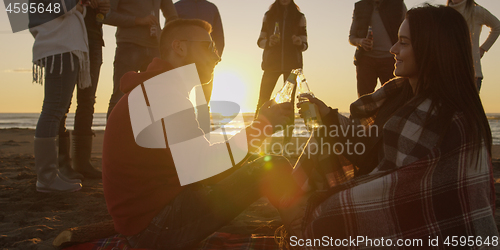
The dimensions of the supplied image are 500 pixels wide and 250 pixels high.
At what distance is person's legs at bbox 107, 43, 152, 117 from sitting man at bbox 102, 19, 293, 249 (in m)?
2.03

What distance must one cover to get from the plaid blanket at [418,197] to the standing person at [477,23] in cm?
285

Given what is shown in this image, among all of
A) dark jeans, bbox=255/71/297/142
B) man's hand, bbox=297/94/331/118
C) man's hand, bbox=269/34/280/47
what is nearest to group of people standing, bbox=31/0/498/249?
man's hand, bbox=297/94/331/118

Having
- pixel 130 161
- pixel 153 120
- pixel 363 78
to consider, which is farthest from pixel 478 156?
pixel 363 78

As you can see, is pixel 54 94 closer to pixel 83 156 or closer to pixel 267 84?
pixel 83 156

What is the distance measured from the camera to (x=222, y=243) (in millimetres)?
2426

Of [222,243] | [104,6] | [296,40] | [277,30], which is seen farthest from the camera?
[277,30]

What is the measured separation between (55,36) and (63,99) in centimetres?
62

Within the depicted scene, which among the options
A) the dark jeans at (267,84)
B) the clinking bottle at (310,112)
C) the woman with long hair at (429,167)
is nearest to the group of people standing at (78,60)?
the dark jeans at (267,84)

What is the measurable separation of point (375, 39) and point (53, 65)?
3.90 metres

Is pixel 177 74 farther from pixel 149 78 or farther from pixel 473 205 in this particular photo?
pixel 473 205

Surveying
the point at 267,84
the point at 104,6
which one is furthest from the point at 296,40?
the point at 104,6

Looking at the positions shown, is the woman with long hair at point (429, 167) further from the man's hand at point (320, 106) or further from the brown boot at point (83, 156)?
the brown boot at point (83, 156)

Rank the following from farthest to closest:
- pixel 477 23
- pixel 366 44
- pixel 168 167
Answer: pixel 366 44
pixel 477 23
pixel 168 167

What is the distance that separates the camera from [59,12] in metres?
3.24
